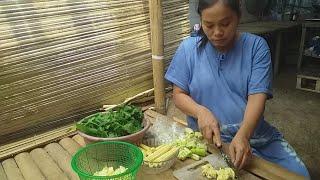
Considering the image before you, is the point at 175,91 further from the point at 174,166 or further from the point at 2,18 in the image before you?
the point at 2,18

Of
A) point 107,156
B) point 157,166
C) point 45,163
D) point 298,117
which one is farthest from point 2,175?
point 298,117

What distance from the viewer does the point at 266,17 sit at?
23.0ft

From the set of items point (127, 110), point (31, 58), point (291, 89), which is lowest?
point (291, 89)

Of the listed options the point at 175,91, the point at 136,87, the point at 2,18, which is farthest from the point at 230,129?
the point at 2,18

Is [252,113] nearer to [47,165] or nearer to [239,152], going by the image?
[239,152]

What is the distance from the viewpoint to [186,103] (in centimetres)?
177

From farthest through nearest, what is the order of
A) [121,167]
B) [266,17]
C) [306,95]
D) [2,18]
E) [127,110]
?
[266,17], [306,95], [2,18], [127,110], [121,167]

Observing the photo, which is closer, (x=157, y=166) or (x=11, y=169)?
(x=157, y=166)

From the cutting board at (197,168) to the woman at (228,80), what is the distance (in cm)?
15

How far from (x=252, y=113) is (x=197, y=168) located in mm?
461

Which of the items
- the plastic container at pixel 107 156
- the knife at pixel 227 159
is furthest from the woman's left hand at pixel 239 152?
the plastic container at pixel 107 156

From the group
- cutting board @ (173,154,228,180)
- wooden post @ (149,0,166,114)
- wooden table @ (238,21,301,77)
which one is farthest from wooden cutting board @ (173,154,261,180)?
wooden table @ (238,21,301,77)

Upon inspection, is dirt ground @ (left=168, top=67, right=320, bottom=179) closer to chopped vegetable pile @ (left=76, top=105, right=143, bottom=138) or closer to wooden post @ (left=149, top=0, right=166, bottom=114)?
wooden post @ (left=149, top=0, right=166, bottom=114)

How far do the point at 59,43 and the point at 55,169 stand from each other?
102cm
